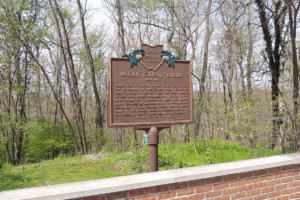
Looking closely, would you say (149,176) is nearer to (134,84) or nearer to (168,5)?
(134,84)

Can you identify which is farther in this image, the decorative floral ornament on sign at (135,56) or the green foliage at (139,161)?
the green foliage at (139,161)

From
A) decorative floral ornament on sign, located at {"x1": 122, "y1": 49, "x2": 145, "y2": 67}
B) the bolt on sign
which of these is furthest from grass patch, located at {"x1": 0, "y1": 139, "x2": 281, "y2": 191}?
decorative floral ornament on sign, located at {"x1": 122, "y1": 49, "x2": 145, "y2": 67}

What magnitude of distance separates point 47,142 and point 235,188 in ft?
40.2

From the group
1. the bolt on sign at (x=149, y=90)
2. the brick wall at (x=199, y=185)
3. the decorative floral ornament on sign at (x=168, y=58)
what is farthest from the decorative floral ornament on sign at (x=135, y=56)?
the brick wall at (x=199, y=185)

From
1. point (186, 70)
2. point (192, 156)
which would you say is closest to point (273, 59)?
point (192, 156)

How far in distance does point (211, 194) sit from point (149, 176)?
1063mm

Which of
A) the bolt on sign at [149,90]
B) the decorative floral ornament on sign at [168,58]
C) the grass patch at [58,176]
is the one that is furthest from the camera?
the grass patch at [58,176]

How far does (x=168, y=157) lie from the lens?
6676 millimetres

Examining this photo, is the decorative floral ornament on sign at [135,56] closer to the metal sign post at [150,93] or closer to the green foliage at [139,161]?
the metal sign post at [150,93]

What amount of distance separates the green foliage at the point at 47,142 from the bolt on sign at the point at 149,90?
1027 centimetres

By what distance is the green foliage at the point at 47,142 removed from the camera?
13828 mm

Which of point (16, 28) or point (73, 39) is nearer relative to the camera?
point (16, 28)

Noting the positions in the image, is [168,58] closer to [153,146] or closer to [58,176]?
[153,146]

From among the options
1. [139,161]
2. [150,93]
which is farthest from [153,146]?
[139,161]
